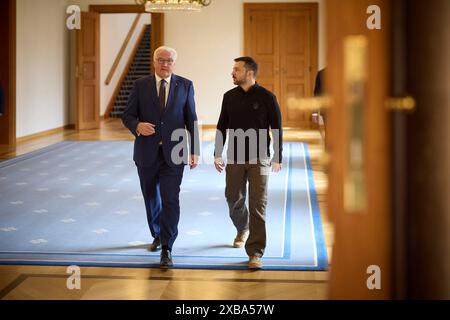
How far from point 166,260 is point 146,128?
955 mm

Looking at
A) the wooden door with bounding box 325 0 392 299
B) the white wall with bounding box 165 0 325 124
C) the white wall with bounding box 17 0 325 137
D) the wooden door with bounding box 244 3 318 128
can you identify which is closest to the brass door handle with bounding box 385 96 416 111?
the wooden door with bounding box 325 0 392 299

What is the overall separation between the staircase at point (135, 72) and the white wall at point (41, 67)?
389 centimetres

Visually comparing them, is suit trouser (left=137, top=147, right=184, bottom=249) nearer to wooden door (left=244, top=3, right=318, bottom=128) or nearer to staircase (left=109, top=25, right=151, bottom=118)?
wooden door (left=244, top=3, right=318, bottom=128)

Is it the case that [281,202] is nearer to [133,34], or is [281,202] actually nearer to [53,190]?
[53,190]

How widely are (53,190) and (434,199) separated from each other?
6572mm

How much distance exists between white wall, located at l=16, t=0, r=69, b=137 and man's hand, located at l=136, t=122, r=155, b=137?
9109 mm

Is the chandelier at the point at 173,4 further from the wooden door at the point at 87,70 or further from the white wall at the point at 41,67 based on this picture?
the wooden door at the point at 87,70

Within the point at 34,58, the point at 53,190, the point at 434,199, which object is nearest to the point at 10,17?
the point at 34,58

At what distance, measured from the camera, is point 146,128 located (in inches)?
199

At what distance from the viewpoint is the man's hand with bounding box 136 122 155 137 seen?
198 inches

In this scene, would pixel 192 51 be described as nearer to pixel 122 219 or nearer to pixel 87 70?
pixel 87 70

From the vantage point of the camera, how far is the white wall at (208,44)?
16797 mm

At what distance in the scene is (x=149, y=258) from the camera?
5293 millimetres

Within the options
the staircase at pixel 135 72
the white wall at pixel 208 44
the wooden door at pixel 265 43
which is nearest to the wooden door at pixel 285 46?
the wooden door at pixel 265 43
